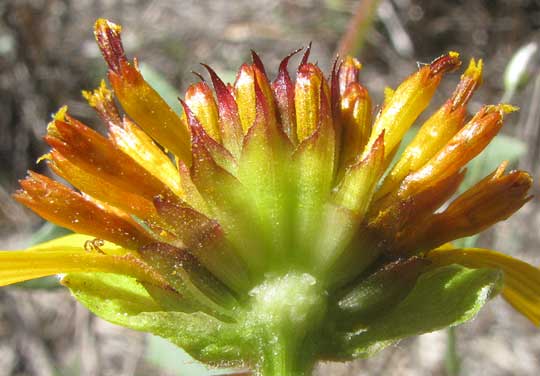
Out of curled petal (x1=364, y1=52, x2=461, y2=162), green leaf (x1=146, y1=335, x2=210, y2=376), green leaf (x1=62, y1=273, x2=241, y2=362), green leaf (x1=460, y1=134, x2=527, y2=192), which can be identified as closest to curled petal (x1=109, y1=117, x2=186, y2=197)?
green leaf (x1=62, y1=273, x2=241, y2=362)

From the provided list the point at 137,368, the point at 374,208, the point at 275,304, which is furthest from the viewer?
the point at 137,368

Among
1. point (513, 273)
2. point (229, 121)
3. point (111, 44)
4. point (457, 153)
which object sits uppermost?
point (111, 44)

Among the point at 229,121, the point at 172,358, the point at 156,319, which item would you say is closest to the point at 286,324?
the point at 156,319

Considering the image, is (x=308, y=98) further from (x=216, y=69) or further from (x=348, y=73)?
(x=216, y=69)

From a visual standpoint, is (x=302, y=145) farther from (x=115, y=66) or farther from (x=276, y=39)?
(x=276, y=39)

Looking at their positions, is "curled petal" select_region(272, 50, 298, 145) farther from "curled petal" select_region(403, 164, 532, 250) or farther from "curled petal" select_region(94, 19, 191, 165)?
"curled petal" select_region(403, 164, 532, 250)

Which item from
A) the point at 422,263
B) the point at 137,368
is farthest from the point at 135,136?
the point at 137,368
